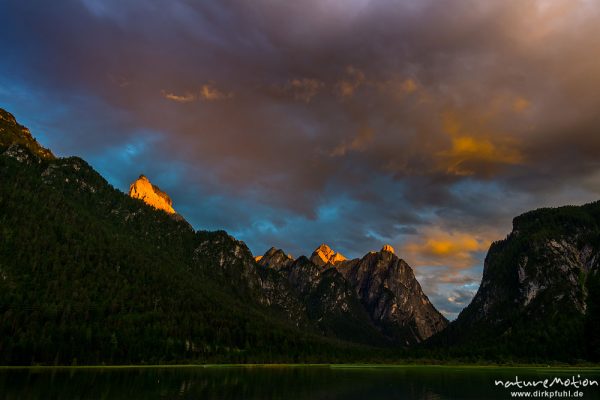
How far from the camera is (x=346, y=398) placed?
84625 mm

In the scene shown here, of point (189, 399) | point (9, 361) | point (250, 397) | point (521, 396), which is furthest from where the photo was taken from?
point (9, 361)

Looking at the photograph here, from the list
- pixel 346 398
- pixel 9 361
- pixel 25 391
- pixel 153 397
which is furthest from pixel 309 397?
pixel 9 361

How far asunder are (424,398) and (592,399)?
1104 inches

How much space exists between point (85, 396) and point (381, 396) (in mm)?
54179

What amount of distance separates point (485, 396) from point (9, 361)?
196 meters

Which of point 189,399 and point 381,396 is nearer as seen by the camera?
point 189,399

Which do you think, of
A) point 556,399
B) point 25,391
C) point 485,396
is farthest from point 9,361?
point 556,399

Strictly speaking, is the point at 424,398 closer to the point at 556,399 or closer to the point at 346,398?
the point at 346,398

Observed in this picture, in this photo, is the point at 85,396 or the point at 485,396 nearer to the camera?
the point at 85,396

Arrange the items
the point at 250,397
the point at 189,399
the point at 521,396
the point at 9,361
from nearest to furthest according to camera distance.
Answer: the point at 189,399 → the point at 250,397 → the point at 521,396 → the point at 9,361

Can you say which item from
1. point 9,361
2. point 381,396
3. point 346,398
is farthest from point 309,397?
point 9,361

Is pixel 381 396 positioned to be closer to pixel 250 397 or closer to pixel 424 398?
pixel 424 398

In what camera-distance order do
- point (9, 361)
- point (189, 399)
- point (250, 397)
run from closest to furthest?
1. point (189, 399)
2. point (250, 397)
3. point (9, 361)

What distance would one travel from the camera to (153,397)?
79.7 m
